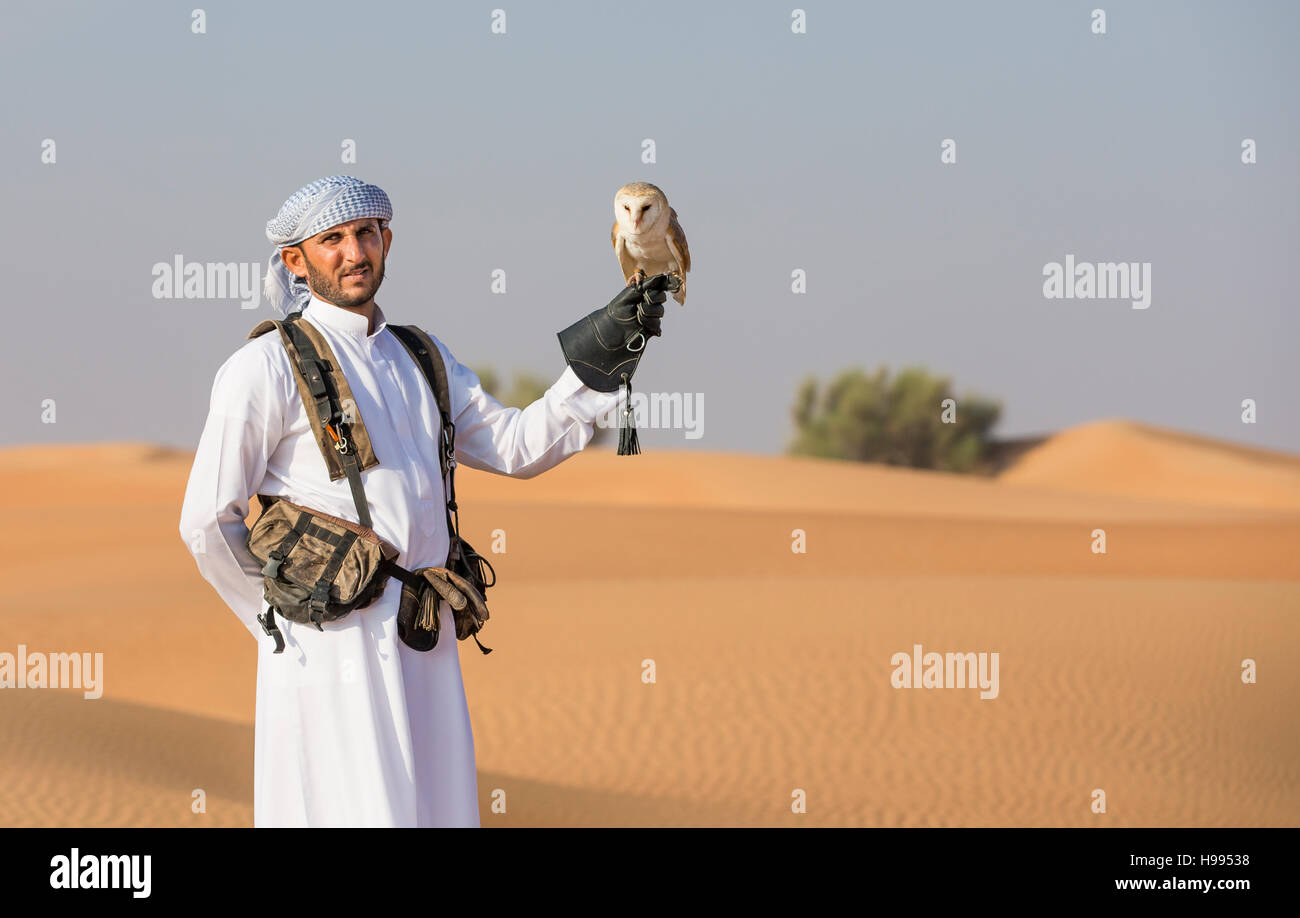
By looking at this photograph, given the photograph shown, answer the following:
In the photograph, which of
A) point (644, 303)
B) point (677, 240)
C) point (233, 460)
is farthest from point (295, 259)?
point (677, 240)

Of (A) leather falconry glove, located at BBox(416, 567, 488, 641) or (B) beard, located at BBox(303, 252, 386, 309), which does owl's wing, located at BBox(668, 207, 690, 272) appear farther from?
(A) leather falconry glove, located at BBox(416, 567, 488, 641)

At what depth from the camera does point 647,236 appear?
16.4 feet

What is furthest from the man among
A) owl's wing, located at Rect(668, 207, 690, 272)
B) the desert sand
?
the desert sand

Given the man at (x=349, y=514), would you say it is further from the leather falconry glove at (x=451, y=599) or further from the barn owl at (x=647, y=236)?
the barn owl at (x=647, y=236)

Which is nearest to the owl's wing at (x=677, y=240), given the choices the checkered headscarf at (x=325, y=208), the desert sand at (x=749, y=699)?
the checkered headscarf at (x=325, y=208)

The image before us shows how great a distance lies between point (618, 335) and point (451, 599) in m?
0.96

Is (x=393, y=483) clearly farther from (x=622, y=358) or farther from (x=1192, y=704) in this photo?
(x=1192, y=704)

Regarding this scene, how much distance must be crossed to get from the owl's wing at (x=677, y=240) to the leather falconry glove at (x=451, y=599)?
4.60 ft

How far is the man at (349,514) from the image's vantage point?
14.4ft

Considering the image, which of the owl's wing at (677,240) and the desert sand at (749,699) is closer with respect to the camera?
the owl's wing at (677,240)

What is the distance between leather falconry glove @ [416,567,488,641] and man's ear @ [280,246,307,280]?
1.01m

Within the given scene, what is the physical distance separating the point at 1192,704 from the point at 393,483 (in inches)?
378

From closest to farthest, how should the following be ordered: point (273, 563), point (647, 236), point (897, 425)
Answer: point (273, 563) → point (647, 236) → point (897, 425)

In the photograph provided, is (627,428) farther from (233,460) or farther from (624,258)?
(233,460)
